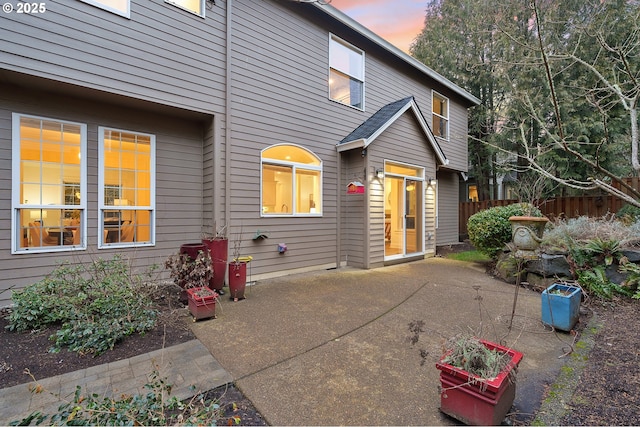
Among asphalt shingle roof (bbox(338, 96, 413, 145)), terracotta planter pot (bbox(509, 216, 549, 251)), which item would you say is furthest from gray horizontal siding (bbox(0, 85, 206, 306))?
terracotta planter pot (bbox(509, 216, 549, 251))

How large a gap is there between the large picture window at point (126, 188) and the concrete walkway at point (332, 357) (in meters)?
2.03

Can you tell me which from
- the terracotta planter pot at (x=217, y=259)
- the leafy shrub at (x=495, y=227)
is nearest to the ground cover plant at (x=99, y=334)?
the terracotta planter pot at (x=217, y=259)

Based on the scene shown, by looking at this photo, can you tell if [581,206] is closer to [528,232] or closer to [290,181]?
[528,232]

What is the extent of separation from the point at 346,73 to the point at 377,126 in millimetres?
1811

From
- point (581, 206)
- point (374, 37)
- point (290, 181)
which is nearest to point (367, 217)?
point (290, 181)

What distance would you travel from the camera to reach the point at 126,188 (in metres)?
4.95

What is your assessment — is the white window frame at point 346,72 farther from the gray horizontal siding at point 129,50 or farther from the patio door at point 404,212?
the gray horizontal siding at point 129,50

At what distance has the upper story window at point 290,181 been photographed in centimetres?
605

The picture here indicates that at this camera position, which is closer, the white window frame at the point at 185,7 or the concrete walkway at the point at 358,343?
the concrete walkway at the point at 358,343

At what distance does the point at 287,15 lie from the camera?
6.31 m

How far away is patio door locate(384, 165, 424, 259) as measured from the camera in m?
8.00

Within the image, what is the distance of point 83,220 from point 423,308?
5379 millimetres

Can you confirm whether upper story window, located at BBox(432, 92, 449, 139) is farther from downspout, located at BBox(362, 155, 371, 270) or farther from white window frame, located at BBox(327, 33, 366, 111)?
downspout, located at BBox(362, 155, 371, 270)

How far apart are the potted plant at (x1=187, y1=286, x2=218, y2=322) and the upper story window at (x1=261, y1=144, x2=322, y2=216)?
2.35m
